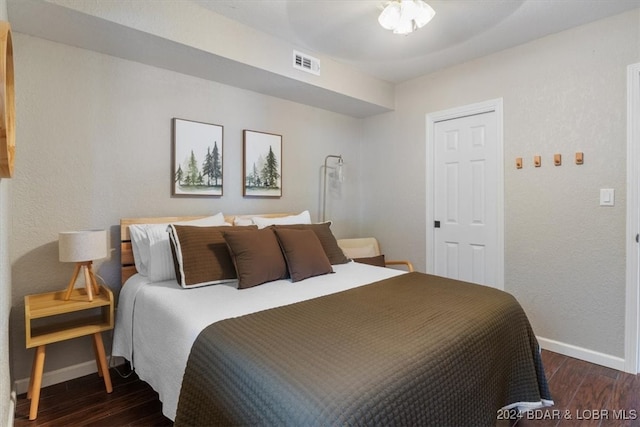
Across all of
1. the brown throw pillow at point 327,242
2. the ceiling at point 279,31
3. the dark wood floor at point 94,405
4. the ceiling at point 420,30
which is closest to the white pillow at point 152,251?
the dark wood floor at point 94,405

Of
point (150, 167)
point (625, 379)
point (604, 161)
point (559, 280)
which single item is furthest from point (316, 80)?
point (625, 379)

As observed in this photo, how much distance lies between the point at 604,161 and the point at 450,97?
1.41 meters

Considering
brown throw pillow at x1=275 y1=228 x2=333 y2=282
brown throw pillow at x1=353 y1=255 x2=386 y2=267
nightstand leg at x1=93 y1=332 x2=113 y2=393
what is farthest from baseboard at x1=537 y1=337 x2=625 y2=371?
nightstand leg at x1=93 y1=332 x2=113 y2=393

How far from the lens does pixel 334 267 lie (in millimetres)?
2676

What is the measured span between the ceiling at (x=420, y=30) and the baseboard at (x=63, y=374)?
8.60 ft

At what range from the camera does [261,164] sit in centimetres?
316

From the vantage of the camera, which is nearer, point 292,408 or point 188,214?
point 292,408

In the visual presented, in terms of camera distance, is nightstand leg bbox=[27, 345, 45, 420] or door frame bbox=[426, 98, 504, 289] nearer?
nightstand leg bbox=[27, 345, 45, 420]

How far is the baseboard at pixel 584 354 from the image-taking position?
236 cm

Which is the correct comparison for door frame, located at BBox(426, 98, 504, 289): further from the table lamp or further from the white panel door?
the table lamp

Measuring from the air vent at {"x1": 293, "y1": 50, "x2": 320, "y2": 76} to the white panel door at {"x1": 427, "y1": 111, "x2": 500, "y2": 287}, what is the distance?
1.40 m

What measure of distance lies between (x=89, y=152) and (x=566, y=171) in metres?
3.56

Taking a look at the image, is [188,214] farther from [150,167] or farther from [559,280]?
[559,280]

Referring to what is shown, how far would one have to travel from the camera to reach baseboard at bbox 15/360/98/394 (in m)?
2.02
